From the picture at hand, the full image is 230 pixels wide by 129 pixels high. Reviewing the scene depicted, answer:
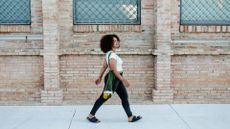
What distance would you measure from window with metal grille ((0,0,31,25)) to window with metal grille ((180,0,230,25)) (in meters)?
3.81

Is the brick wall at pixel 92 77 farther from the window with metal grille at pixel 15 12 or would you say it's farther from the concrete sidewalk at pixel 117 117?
the window with metal grille at pixel 15 12

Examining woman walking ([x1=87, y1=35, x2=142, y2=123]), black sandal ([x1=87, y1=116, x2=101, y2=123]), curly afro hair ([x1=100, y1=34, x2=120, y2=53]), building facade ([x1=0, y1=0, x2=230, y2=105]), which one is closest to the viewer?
woman walking ([x1=87, y1=35, x2=142, y2=123])

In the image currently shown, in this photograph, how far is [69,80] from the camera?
8688 millimetres

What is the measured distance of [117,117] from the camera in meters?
7.27

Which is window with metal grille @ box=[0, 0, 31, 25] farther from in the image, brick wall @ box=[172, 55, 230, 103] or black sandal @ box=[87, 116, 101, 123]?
brick wall @ box=[172, 55, 230, 103]

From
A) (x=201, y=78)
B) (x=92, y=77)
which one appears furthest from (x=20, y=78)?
(x=201, y=78)

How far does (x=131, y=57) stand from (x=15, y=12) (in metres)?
3.06

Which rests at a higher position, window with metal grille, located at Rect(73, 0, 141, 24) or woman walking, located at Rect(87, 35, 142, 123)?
window with metal grille, located at Rect(73, 0, 141, 24)

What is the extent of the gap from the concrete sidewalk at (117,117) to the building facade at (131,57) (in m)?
0.53

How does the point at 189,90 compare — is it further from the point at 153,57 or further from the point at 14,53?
the point at 14,53

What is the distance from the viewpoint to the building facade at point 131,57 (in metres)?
8.50

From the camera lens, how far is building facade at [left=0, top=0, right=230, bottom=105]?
8500 mm

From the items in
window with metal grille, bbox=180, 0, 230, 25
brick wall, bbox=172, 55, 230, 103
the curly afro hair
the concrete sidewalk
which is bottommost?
the concrete sidewalk

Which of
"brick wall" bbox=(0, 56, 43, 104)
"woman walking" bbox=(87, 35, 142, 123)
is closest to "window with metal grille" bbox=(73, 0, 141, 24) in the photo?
"brick wall" bbox=(0, 56, 43, 104)
